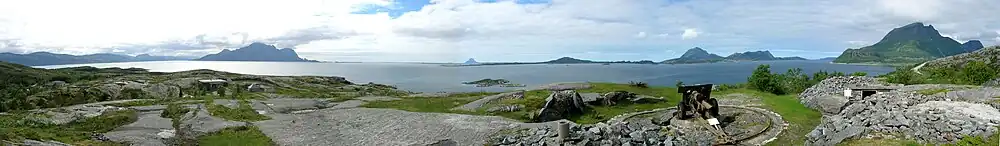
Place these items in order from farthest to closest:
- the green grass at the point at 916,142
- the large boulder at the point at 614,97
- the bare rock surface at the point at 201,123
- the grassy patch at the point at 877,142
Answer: the large boulder at the point at 614,97 < the bare rock surface at the point at 201,123 < the grassy patch at the point at 877,142 < the green grass at the point at 916,142

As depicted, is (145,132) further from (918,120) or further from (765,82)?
(765,82)

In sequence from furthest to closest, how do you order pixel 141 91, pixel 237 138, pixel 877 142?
pixel 141 91
pixel 237 138
pixel 877 142

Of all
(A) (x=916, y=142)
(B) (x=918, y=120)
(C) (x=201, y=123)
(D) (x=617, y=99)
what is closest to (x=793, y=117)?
(B) (x=918, y=120)

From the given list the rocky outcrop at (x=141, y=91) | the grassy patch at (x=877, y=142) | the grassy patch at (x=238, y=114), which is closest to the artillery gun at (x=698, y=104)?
the grassy patch at (x=877, y=142)

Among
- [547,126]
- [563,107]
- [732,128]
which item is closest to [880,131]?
[732,128]

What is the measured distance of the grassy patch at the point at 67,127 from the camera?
2759 centimetres

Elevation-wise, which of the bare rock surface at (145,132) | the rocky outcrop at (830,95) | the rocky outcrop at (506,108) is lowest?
the bare rock surface at (145,132)

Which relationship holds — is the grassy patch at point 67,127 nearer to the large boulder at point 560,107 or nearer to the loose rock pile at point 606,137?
the loose rock pile at point 606,137

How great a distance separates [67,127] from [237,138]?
13.7 meters

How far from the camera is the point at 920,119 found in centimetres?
2488

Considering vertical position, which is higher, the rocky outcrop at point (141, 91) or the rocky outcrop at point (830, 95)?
the rocky outcrop at point (830, 95)

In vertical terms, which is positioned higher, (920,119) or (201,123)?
(920,119)

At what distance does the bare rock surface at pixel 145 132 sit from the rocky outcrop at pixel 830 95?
40.0 meters

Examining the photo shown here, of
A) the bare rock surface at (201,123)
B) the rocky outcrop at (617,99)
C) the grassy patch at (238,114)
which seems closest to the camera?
the bare rock surface at (201,123)
